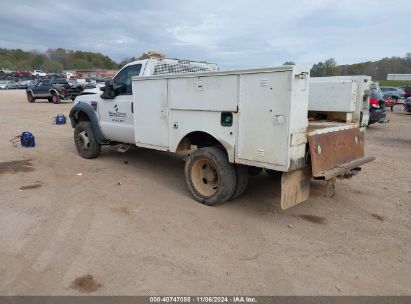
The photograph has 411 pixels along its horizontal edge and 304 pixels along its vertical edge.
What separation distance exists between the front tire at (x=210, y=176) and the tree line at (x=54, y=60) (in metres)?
128

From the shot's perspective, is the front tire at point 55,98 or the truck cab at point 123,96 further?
the front tire at point 55,98

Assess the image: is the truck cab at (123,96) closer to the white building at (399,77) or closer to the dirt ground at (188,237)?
the dirt ground at (188,237)

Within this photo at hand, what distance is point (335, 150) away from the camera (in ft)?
15.9

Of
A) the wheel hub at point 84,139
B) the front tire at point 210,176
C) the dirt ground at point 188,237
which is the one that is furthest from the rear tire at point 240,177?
the wheel hub at point 84,139

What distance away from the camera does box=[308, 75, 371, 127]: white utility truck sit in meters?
5.63

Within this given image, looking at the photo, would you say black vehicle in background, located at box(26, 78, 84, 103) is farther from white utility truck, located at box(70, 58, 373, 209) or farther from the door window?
white utility truck, located at box(70, 58, 373, 209)

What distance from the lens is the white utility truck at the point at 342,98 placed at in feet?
18.5

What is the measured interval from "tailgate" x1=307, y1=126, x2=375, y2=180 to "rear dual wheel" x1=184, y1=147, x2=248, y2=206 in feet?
3.55

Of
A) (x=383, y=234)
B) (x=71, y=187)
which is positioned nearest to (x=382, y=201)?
(x=383, y=234)

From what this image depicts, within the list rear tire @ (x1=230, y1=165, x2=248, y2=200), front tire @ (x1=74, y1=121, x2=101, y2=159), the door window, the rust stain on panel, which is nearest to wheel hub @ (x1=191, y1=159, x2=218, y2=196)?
rear tire @ (x1=230, y1=165, x2=248, y2=200)

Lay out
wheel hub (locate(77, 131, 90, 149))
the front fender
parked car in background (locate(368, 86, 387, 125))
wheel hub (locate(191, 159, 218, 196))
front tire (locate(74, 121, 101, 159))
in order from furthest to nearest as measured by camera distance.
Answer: parked car in background (locate(368, 86, 387, 125)) → wheel hub (locate(77, 131, 90, 149)) → front tire (locate(74, 121, 101, 159)) → the front fender → wheel hub (locate(191, 159, 218, 196))

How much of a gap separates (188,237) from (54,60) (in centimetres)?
14831

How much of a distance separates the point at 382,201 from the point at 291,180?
204cm

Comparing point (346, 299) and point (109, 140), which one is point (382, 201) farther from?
point (109, 140)
